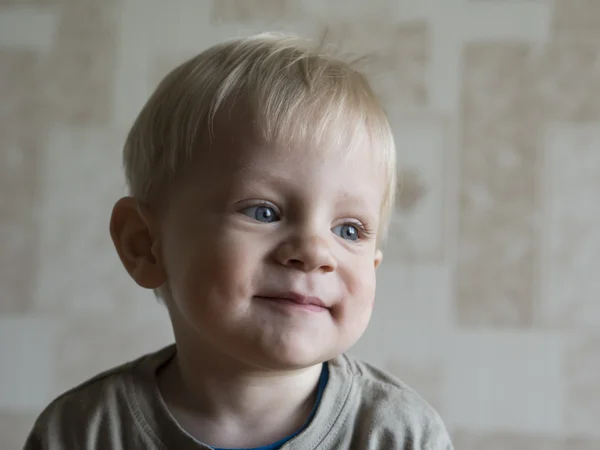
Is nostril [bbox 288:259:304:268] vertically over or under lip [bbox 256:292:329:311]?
over

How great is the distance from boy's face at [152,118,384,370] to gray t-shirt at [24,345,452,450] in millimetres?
107

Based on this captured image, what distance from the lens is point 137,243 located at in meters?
0.80

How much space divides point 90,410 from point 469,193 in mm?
753

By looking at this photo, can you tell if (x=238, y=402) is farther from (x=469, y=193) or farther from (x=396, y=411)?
(x=469, y=193)

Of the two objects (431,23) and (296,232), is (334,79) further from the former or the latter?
(431,23)

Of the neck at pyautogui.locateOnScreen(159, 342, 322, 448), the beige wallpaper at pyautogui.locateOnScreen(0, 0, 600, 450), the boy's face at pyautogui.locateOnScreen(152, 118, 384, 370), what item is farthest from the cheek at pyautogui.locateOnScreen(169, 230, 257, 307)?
the beige wallpaper at pyautogui.locateOnScreen(0, 0, 600, 450)

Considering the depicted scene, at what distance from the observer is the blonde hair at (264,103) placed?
70cm

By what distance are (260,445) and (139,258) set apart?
24 centimetres

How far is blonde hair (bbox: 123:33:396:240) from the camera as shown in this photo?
27.5 inches

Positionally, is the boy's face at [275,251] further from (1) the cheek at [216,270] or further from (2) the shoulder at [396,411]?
(2) the shoulder at [396,411]

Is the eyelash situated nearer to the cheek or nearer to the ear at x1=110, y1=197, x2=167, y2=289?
the cheek

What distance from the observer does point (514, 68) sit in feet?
4.13

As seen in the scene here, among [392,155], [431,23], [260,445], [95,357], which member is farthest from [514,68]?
[95,357]

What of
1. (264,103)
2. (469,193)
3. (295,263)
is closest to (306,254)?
(295,263)
